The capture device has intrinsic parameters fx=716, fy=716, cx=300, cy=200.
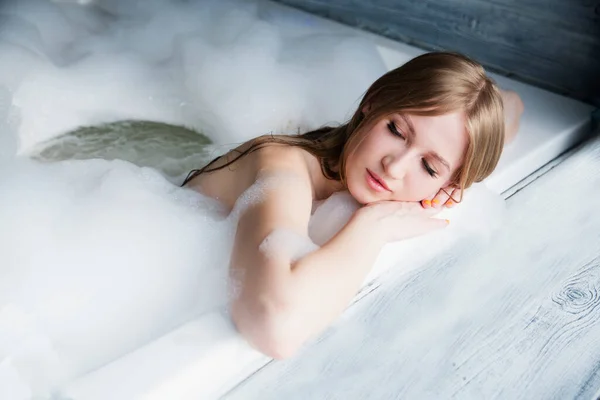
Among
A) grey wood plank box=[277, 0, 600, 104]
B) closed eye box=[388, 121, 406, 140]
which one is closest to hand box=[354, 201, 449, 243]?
closed eye box=[388, 121, 406, 140]

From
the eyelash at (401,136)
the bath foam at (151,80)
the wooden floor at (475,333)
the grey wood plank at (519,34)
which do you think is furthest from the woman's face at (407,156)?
the grey wood plank at (519,34)

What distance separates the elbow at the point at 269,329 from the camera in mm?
868

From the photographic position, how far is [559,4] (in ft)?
5.12

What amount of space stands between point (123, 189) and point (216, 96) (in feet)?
1.59

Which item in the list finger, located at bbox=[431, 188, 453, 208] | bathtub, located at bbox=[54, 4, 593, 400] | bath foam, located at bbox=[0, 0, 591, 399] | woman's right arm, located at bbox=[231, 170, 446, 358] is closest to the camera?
bathtub, located at bbox=[54, 4, 593, 400]

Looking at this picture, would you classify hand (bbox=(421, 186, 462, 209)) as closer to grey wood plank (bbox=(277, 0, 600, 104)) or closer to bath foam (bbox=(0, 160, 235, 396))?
bath foam (bbox=(0, 160, 235, 396))

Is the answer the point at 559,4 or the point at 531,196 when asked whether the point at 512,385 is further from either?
the point at 559,4

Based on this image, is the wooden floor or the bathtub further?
the wooden floor

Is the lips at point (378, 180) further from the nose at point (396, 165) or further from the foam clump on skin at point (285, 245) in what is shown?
the foam clump on skin at point (285, 245)

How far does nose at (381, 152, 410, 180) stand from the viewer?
1.02 m

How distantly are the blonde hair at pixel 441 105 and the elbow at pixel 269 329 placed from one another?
0.32 metres

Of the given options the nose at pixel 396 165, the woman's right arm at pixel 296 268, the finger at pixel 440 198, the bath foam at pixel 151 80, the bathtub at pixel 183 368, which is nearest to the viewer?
the bathtub at pixel 183 368

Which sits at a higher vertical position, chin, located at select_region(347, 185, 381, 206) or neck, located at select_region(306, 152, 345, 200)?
chin, located at select_region(347, 185, 381, 206)

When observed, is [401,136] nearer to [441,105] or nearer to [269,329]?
[441,105]
